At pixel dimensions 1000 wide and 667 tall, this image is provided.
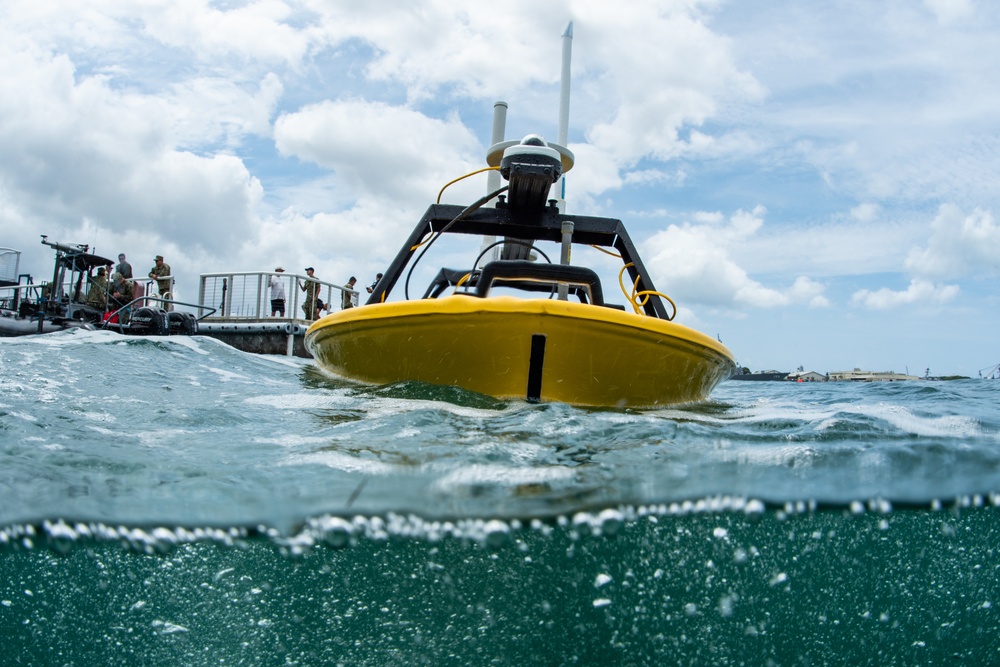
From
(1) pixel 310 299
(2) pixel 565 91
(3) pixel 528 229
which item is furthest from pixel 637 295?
(1) pixel 310 299

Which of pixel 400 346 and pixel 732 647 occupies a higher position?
pixel 400 346

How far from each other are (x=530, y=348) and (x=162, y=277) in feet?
47.9

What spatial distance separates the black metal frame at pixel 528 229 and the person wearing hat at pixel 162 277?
481 inches

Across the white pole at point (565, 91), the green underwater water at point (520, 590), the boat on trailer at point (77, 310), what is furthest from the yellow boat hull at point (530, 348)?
the boat on trailer at point (77, 310)

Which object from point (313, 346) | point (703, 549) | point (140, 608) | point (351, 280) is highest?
point (351, 280)

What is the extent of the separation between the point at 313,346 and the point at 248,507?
8.11ft

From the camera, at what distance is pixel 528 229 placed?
5.50 metres

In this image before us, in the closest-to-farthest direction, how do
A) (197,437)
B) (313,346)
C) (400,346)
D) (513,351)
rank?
1. (197,437)
2. (513,351)
3. (400,346)
4. (313,346)

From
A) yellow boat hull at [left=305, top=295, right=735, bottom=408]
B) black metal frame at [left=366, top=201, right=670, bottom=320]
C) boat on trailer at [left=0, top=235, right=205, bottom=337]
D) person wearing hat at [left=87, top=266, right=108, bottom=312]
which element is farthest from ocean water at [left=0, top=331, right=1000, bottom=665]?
person wearing hat at [left=87, top=266, right=108, bottom=312]

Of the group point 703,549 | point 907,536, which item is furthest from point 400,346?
point 907,536

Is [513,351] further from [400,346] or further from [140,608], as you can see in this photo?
[140,608]

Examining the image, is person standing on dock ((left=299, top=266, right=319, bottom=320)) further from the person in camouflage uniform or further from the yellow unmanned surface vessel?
the yellow unmanned surface vessel

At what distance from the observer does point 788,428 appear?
403 cm

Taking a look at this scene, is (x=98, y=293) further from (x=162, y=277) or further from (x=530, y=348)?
(x=530, y=348)
